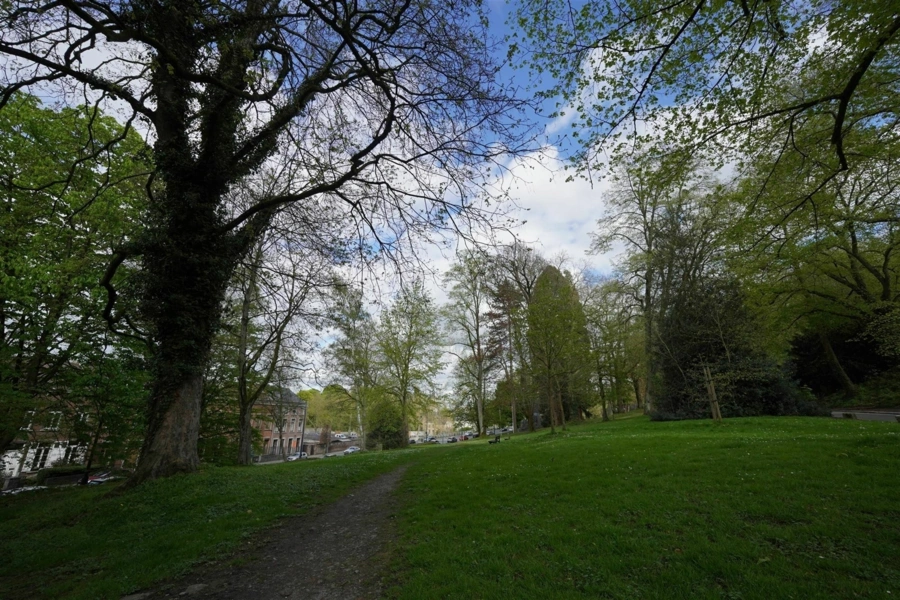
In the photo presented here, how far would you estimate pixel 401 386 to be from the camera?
28625 mm

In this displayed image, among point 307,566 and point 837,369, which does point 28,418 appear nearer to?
point 307,566

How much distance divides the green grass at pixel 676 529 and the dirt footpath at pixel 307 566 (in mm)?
457

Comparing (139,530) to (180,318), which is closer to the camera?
(139,530)

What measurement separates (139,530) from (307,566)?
3.49 meters

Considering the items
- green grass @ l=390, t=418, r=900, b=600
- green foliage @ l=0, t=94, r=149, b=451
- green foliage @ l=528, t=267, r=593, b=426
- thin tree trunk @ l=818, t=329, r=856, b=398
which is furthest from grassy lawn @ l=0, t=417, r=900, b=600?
thin tree trunk @ l=818, t=329, r=856, b=398

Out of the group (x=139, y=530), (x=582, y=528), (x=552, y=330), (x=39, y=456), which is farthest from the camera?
(x=39, y=456)

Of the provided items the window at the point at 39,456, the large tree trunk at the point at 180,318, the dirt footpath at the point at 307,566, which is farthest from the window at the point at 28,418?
the dirt footpath at the point at 307,566

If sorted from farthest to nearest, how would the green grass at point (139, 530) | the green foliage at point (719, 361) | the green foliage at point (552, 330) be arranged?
the green foliage at point (552, 330) < the green foliage at point (719, 361) < the green grass at point (139, 530)

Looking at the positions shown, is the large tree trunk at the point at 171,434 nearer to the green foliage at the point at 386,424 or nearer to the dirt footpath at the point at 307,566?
the dirt footpath at the point at 307,566

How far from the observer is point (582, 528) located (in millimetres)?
4832

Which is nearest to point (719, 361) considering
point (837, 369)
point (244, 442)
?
point (837, 369)

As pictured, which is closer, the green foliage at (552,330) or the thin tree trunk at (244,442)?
the thin tree trunk at (244,442)

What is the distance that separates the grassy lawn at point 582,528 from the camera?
3.52 m

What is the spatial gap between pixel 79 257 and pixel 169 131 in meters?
7.18
